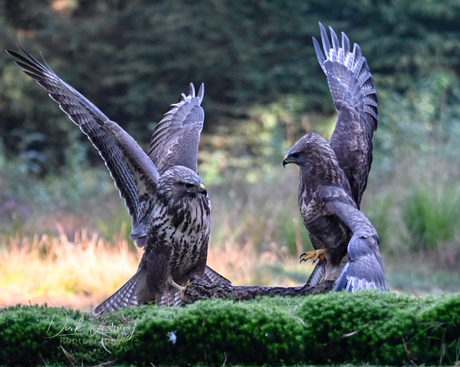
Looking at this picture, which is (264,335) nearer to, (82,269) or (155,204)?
(155,204)

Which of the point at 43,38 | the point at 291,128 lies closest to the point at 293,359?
the point at 291,128

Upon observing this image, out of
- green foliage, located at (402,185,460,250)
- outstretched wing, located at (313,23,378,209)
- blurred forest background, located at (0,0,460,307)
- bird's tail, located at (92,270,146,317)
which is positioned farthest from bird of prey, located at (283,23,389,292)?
blurred forest background, located at (0,0,460,307)

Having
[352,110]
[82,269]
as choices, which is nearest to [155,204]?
[352,110]

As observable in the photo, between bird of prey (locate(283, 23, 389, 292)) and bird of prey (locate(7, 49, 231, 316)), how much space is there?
75 cm

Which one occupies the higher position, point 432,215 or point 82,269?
point 432,215

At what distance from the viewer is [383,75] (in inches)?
883

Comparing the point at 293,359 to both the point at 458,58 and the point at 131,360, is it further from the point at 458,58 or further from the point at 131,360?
the point at 458,58

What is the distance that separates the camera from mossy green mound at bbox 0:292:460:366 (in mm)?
3016

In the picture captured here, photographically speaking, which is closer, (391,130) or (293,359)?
(293,359)

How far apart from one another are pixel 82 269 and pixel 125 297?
10.0ft

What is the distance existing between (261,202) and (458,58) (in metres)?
13.8

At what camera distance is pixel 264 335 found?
10.2ft

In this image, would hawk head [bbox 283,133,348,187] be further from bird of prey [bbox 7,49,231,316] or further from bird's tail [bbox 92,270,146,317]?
bird's tail [bbox 92,270,146,317]

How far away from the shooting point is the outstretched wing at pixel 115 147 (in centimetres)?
506
